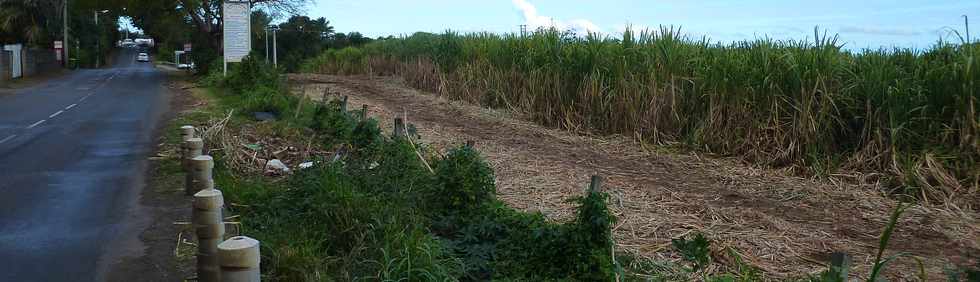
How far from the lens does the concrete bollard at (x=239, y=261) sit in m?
4.62

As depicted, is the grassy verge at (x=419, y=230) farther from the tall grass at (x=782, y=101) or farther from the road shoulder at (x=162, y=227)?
the tall grass at (x=782, y=101)

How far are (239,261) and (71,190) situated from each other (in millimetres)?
6466

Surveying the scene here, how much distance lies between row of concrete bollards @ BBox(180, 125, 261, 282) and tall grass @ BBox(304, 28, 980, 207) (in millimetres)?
6579

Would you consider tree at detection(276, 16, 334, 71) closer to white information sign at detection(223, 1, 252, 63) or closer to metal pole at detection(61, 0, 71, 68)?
metal pole at detection(61, 0, 71, 68)

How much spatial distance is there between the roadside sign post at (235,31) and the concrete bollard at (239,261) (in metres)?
27.7

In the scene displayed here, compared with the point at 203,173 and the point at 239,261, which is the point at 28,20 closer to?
the point at 203,173

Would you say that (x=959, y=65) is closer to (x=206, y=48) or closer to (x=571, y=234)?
(x=571, y=234)

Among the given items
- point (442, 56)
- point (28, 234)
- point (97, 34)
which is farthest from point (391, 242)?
point (97, 34)

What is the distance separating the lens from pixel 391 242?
258 inches

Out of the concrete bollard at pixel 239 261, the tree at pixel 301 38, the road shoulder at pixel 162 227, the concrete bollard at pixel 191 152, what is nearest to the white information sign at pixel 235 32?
the road shoulder at pixel 162 227

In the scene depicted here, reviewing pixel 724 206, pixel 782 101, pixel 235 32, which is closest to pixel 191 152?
pixel 724 206

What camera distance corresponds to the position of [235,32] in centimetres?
3155

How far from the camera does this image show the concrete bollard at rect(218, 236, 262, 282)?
4.62 m

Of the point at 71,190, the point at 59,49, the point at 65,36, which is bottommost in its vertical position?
the point at 71,190
